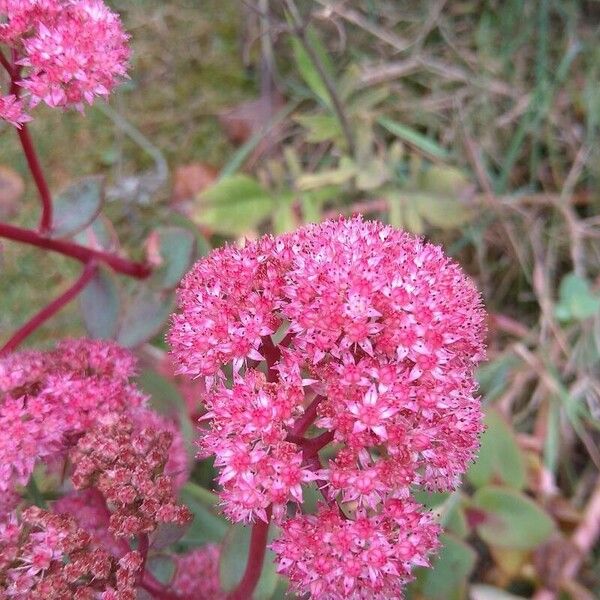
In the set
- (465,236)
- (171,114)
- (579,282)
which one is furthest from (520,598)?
(171,114)

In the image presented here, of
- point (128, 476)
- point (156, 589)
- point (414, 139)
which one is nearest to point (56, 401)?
point (128, 476)

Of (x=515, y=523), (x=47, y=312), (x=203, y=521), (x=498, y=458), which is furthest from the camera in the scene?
(x=498, y=458)

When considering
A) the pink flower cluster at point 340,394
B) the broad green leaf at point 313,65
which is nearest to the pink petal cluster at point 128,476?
the pink flower cluster at point 340,394

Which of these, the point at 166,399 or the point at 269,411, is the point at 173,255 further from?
the point at 269,411

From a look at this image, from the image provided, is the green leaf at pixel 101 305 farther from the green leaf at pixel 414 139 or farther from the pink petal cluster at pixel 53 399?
the green leaf at pixel 414 139

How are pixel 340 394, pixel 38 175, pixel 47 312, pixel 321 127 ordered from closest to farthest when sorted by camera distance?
1. pixel 340 394
2. pixel 38 175
3. pixel 47 312
4. pixel 321 127

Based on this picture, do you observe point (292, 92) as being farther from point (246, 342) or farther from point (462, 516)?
point (246, 342)
